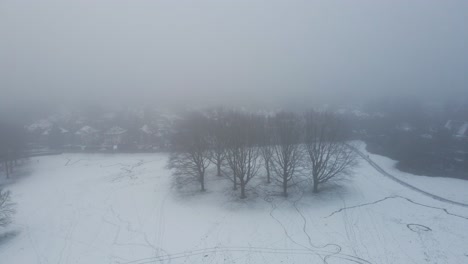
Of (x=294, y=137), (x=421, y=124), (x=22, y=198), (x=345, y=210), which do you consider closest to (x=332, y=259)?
(x=345, y=210)

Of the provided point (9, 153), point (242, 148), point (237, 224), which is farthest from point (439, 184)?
point (9, 153)

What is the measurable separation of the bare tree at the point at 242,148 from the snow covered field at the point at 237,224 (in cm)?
278

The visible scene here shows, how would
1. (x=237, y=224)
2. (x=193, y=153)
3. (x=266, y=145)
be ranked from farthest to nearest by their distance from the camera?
(x=266, y=145) < (x=193, y=153) < (x=237, y=224)

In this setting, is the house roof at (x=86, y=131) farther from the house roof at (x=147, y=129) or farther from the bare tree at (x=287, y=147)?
the bare tree at (x=287, y=147)

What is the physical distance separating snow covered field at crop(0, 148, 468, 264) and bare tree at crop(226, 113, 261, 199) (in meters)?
2.78

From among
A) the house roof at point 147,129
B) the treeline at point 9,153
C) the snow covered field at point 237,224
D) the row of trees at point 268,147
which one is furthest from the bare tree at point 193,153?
the house roof at point 147,129

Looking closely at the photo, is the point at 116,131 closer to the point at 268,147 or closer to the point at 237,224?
the point at 268,147

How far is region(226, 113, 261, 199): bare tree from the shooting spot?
3244 cm

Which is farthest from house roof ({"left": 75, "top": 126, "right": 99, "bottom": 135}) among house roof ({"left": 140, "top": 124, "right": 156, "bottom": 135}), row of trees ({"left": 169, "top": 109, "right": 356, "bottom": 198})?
row of trees ({"left": 169, "top": 109, "right": 356, "bottom": 198})

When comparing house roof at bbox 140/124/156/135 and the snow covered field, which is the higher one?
house roof at bbox 140/124/156/135

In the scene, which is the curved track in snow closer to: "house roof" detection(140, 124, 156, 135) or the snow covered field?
the snow covered field

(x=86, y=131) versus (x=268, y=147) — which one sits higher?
(x=86, y=131)

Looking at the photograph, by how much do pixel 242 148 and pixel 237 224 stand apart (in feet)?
29.9

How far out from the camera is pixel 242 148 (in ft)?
107
